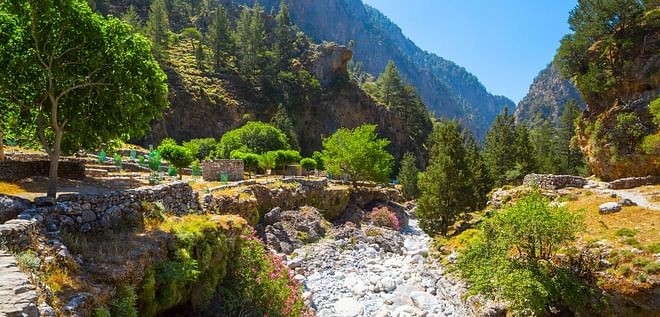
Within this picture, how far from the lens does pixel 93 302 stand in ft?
19.2

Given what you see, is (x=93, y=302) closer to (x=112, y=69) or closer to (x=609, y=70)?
(x=112, y=69)

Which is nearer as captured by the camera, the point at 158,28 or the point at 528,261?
the point at 528,261

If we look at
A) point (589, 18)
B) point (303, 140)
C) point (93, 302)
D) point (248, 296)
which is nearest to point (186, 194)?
point (248, 296)

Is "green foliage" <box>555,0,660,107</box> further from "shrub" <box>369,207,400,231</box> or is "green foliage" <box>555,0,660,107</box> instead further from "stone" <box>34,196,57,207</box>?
"stone" <box>34,196,57,207</box>

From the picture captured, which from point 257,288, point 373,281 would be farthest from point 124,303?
point 373,281

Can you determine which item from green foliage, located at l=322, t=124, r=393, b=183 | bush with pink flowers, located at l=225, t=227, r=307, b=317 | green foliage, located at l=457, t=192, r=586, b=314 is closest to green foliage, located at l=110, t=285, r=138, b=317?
bush with pink flowers, located at l=225, t=227, r=307, b=317

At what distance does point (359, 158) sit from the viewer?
43.4m

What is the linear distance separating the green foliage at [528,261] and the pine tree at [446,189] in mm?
11510

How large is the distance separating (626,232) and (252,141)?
45.7 m

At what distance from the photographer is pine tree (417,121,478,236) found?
91.4 ft

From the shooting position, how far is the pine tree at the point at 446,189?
1096 inches

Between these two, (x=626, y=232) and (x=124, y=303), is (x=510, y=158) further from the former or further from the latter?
(x=124, y=303)

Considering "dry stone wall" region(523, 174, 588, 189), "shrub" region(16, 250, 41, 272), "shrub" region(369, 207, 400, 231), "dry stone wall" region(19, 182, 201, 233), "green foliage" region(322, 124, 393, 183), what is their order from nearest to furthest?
1. "shrub" region(16, 250, 41, 272)
2. "dry stone wall" region(19, 182, 201, 233)
3. "dry stone wall" region(523, 174, 588, 189)
4. "shrub" region(369, 207, 400, 231)
5. "green foliage" region(322, 124, 393, 183)

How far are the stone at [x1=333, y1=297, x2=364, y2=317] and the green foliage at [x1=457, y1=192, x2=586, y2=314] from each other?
5505 mm
